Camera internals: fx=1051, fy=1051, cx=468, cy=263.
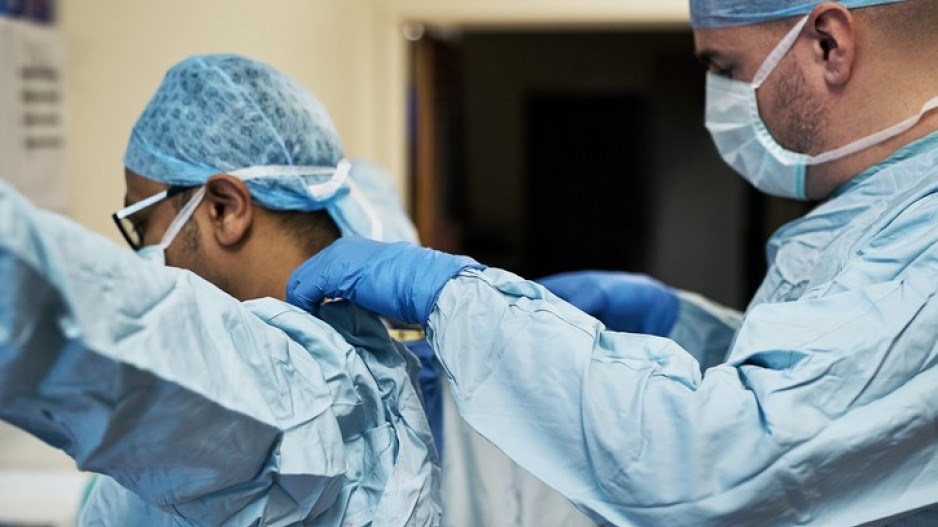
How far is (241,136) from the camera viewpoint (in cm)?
123

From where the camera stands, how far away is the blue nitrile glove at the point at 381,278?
106 centimetres

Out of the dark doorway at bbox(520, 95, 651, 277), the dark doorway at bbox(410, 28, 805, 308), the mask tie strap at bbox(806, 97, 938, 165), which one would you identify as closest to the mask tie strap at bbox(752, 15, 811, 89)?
the mask tie strap at bbox(806, 97, 938, 165)

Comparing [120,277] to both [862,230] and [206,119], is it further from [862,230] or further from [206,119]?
[862,230]

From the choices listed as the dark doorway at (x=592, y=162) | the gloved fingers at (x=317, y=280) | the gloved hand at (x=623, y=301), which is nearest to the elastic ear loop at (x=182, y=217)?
the gloved fingers at (x=317, y=280)

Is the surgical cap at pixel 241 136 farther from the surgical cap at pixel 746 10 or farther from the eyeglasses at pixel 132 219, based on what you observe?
the surgical cap at pixel 746 10

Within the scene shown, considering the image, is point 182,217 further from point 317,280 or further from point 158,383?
point 158,383

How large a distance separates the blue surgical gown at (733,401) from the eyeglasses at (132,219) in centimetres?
39

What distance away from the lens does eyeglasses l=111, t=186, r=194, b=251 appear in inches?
49.0

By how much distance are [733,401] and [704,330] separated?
730mm

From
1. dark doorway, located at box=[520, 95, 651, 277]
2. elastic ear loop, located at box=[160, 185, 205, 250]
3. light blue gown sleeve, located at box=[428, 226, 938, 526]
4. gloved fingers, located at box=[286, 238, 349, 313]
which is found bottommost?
dark doorway, located at box=[520, 95, 651, 277]

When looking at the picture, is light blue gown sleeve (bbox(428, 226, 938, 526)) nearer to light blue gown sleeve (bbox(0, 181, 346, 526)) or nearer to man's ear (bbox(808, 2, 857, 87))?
light blue gown sleeve (bbox(0, 181, 346, 526))

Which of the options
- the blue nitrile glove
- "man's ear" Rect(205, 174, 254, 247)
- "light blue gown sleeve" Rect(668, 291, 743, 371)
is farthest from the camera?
"light blue gown sleeve" Rect(668, 291, 743, 371)

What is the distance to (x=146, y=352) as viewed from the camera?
742mm

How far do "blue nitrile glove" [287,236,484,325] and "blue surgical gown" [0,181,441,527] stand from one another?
→ 0.13 ft
